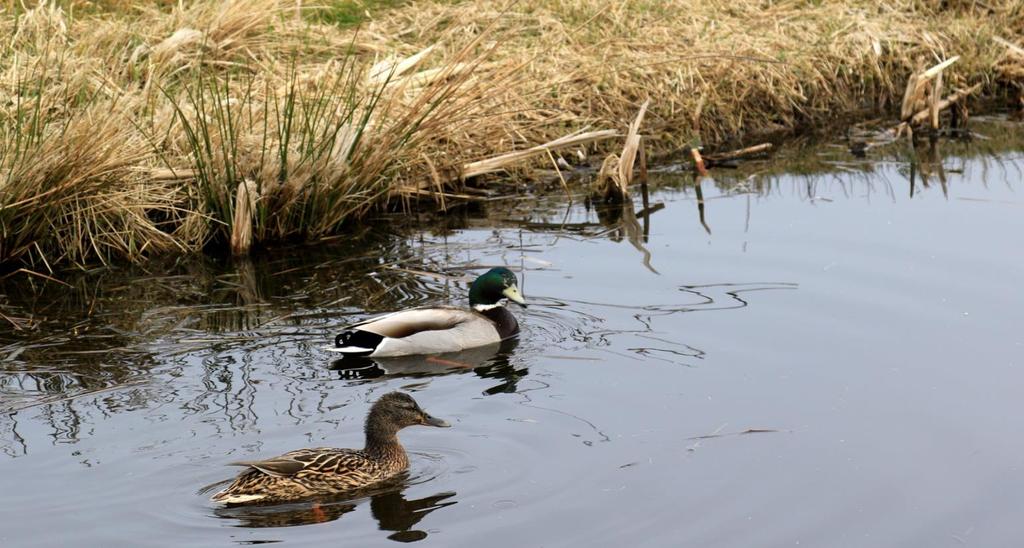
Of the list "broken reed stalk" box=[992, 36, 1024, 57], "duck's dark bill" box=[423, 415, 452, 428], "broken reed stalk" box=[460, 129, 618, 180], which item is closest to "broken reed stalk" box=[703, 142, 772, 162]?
"broken reed stalk" box=[460, 129, 618, 180]

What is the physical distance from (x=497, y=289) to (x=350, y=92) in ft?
7.67

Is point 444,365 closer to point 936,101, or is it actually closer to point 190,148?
point 190,148

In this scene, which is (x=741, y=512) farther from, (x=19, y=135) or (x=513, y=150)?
(x=513, y=150)

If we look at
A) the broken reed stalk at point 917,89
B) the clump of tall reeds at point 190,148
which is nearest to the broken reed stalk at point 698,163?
the clump of tall reeds at point 190,148

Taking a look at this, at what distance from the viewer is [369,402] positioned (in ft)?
24.5

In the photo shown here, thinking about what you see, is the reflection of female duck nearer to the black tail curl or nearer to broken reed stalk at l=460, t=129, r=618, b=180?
the black tail curl

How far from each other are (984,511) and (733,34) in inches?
341

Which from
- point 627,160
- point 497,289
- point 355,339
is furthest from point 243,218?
point 627,160

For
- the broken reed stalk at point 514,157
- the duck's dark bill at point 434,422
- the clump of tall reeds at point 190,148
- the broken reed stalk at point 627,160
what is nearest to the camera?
the duck's dark bill at point 434,422

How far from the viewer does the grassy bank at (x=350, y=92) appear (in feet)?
32.2

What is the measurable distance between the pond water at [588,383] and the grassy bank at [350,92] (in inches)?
14.9

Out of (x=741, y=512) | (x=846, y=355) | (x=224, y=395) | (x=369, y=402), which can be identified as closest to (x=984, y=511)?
(x=741, y=512)

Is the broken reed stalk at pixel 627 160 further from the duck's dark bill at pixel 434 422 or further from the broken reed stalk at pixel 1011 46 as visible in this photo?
the broken reed stalk at pixel 1011 46

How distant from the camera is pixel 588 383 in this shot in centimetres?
752
